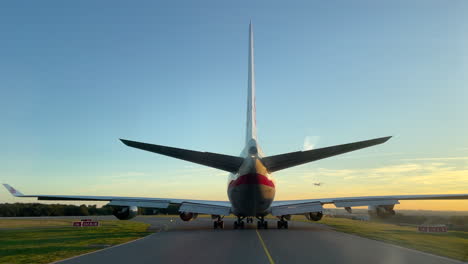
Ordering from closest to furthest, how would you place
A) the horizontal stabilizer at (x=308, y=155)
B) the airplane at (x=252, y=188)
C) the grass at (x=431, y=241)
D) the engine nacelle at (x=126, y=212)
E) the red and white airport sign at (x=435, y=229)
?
the horizontal stabilizer at (x=308, y=155)
the grass at (x=431, y=241)
the airplane at (x=252, y=188)
the red and white airport sign at (x=435, y=229)
the engine nacelle at (x=126, y=212)

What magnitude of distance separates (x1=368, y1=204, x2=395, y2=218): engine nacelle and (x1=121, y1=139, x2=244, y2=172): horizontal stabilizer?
46.8 ft

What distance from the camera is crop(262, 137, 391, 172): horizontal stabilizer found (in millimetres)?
17266

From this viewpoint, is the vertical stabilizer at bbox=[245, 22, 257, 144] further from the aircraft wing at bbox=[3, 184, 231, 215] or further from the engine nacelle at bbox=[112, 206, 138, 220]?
the engine nacelle at bbox=[112, 206, 138, 220]

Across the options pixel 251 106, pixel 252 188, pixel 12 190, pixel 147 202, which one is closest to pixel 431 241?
pixel 252 188

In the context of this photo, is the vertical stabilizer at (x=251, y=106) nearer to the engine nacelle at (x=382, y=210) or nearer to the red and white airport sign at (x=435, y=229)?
the engine nacelle at (x=382, y=210)

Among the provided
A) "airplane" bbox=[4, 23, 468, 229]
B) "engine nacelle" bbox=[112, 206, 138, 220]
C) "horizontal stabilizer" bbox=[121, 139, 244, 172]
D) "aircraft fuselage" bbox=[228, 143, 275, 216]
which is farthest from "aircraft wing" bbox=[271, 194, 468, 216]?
"engine nacelle" bbox=[112, 206, 138, 220]

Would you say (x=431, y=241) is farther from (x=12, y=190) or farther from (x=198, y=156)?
(x=12, y=190)

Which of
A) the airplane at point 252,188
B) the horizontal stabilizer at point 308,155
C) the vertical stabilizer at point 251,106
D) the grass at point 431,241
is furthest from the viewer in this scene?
the vertical stabilizer at point 251,106

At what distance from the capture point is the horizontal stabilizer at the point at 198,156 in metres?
16.4

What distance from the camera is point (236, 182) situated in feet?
90.8

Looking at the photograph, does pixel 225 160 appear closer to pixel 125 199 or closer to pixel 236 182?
pixel 236 182

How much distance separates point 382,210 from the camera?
32062 millimetres

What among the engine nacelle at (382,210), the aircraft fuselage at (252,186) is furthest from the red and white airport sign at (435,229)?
the aircraft fuselage at (252,186)

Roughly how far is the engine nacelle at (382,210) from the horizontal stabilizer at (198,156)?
14250 millimetres
